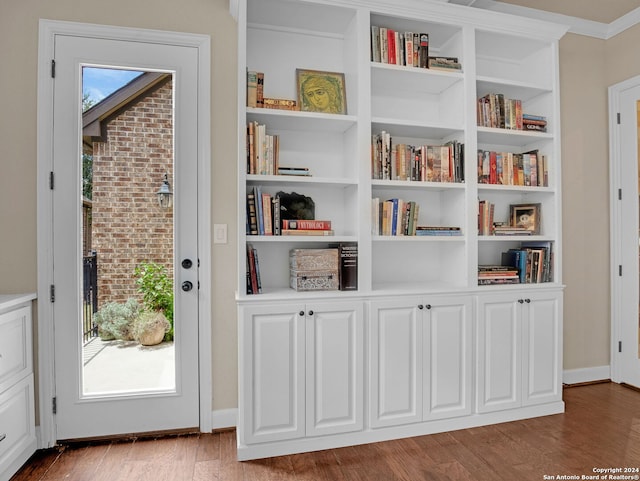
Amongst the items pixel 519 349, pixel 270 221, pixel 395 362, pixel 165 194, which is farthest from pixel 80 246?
pixel 519 349

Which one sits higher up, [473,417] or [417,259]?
[417,259]

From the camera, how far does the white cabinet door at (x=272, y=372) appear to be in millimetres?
2115

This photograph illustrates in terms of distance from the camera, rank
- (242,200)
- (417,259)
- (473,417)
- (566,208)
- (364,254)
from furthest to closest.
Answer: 1. (566,208)
2. (417,259)
3. (473,417)
4. (364,254)
5. (242,200)

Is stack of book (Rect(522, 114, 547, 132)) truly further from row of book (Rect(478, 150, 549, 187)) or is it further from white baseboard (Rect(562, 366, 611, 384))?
white baseboard (Rect(562, 366, 611, 384))

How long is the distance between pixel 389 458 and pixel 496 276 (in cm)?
131

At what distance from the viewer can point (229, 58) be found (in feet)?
8.04

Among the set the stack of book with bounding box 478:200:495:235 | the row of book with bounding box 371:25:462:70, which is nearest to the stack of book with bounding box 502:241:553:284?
the stack of book with bounding box 478:200:495:235

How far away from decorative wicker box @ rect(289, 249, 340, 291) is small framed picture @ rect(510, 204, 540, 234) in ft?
4.77

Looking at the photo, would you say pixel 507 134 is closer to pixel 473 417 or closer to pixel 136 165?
pixel 473 417

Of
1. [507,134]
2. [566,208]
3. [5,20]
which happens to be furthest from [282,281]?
[566,208]

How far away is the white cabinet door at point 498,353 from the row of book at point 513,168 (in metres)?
0.78

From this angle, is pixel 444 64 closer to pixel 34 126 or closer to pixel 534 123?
pixel 534 123

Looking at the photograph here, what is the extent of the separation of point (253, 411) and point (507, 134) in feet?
7.73

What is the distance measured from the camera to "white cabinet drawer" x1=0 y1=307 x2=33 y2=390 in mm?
1945
